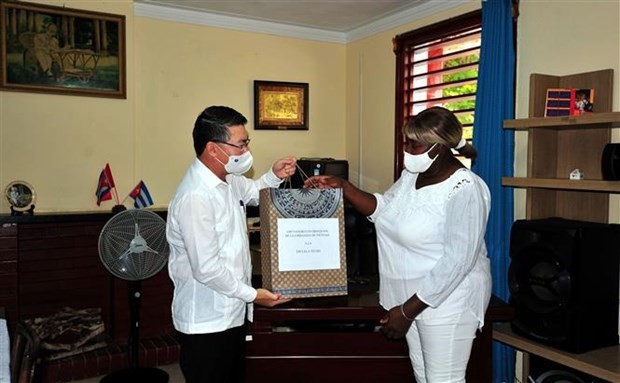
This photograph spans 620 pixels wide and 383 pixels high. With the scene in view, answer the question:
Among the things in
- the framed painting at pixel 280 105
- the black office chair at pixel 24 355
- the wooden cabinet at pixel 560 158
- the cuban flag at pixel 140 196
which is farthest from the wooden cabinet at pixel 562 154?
the cuban flag at pixel 140 196

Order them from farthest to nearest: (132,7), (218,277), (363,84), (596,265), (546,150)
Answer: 1. (363,84)
2. (132,7)
3. (546,150)
4. (596,265)
5. (218,277)

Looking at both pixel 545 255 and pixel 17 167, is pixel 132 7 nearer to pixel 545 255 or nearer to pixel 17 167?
pixel 17 167

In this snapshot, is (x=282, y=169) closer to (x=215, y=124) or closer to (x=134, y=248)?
(x=215, y=124)

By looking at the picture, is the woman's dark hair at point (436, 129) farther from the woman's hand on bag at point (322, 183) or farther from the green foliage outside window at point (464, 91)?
the green foliage outside window at point (464, 91)

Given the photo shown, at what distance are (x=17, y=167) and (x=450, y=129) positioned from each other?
2.99 metres

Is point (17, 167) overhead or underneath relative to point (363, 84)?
underneath

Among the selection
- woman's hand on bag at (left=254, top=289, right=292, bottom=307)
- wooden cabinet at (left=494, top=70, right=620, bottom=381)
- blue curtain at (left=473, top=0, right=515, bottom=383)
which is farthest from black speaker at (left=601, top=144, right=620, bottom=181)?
woman's hand on bag at (left=254, top=289, right=292, bottom=307)

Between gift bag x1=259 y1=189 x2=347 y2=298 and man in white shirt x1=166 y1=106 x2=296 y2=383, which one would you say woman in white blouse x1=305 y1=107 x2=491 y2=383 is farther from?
man in white shirt x1=166 y1=106 x2=296 y2=383

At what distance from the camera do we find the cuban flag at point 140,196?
391cm

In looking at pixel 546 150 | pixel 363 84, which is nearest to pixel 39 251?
pixel 363 84

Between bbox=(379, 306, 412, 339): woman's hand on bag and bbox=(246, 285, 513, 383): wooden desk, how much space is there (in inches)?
5.5

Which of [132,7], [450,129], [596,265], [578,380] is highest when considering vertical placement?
[132,7]

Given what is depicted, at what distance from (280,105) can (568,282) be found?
9.42 feet

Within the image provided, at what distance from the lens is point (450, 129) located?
1.83m
